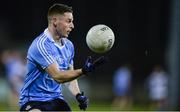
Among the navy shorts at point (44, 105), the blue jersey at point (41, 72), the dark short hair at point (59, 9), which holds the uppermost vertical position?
the dark short hair at point (59, 9)

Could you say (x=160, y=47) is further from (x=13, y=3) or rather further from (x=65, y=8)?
(x=65, y=8)

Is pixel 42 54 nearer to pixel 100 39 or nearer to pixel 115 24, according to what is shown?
pixel 100 39

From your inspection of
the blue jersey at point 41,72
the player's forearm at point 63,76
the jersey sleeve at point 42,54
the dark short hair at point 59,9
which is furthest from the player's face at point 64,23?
the player's forearm at point 63,76

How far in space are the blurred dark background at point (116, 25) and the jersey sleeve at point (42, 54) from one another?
21103mm

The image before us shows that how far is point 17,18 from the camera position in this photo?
3328 centimetres

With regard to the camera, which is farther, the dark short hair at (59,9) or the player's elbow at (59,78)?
the dark short hair at (59,9)

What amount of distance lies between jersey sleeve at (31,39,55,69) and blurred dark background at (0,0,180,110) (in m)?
21.1

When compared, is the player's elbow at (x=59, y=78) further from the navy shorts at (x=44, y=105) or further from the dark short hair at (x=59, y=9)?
the dark short hair at (x=59, y=9)

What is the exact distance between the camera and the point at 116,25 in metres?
32.8

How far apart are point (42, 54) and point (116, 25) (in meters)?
22.2

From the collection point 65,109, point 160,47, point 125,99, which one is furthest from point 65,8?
point 160,47

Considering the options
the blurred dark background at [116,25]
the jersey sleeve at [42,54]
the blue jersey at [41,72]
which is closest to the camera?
the jersey sleeve at [42,54]

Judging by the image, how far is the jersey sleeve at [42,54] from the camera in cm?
1062

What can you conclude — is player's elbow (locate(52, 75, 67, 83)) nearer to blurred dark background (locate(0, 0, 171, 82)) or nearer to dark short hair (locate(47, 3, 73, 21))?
dark short hair (locate(47, 3, 73, 21))
